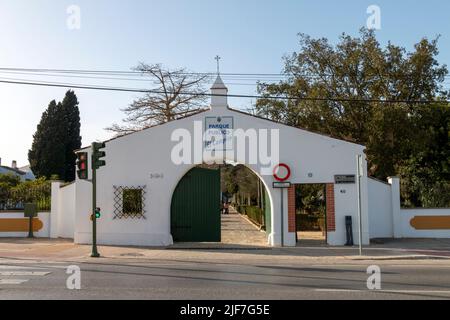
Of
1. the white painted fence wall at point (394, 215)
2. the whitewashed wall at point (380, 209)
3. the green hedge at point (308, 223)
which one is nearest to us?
the whitewashed wall at point (380, 209)

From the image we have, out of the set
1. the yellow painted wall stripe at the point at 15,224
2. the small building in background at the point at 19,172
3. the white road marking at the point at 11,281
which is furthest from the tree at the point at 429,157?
the small building in background at the point at 19,172

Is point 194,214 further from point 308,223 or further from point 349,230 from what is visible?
point 308,223

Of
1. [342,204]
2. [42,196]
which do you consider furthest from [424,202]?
[42,196]

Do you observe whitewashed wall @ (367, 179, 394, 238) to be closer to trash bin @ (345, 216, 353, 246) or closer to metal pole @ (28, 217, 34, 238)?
trash bin @ (345, 216, 353, 246)

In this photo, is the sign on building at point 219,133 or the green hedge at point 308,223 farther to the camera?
the green hedge at point 308,223

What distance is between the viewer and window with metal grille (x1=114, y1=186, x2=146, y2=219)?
1989cm

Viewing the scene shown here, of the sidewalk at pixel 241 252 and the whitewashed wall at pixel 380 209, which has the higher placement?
the whitewashed wall at pixel 380 209

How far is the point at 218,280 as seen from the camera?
11.2 meters

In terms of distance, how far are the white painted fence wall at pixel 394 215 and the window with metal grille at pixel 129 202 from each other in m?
9.57

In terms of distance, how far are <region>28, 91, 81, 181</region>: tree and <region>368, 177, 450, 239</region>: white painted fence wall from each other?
3218 cm

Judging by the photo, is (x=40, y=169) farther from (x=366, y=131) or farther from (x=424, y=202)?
(x=424, y=202)

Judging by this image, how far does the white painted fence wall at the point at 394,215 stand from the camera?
851 inches

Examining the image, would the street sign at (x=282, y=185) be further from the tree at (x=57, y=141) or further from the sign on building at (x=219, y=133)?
the tree at (x=57, y=141)

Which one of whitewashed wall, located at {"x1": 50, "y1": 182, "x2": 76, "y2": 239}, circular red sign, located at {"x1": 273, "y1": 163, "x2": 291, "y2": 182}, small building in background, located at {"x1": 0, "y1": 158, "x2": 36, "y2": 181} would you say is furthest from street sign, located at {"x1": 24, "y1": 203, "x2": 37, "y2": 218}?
small building in background, located at {"x1": 0, "y1": 158, "x2": 36, "y2": 181}
